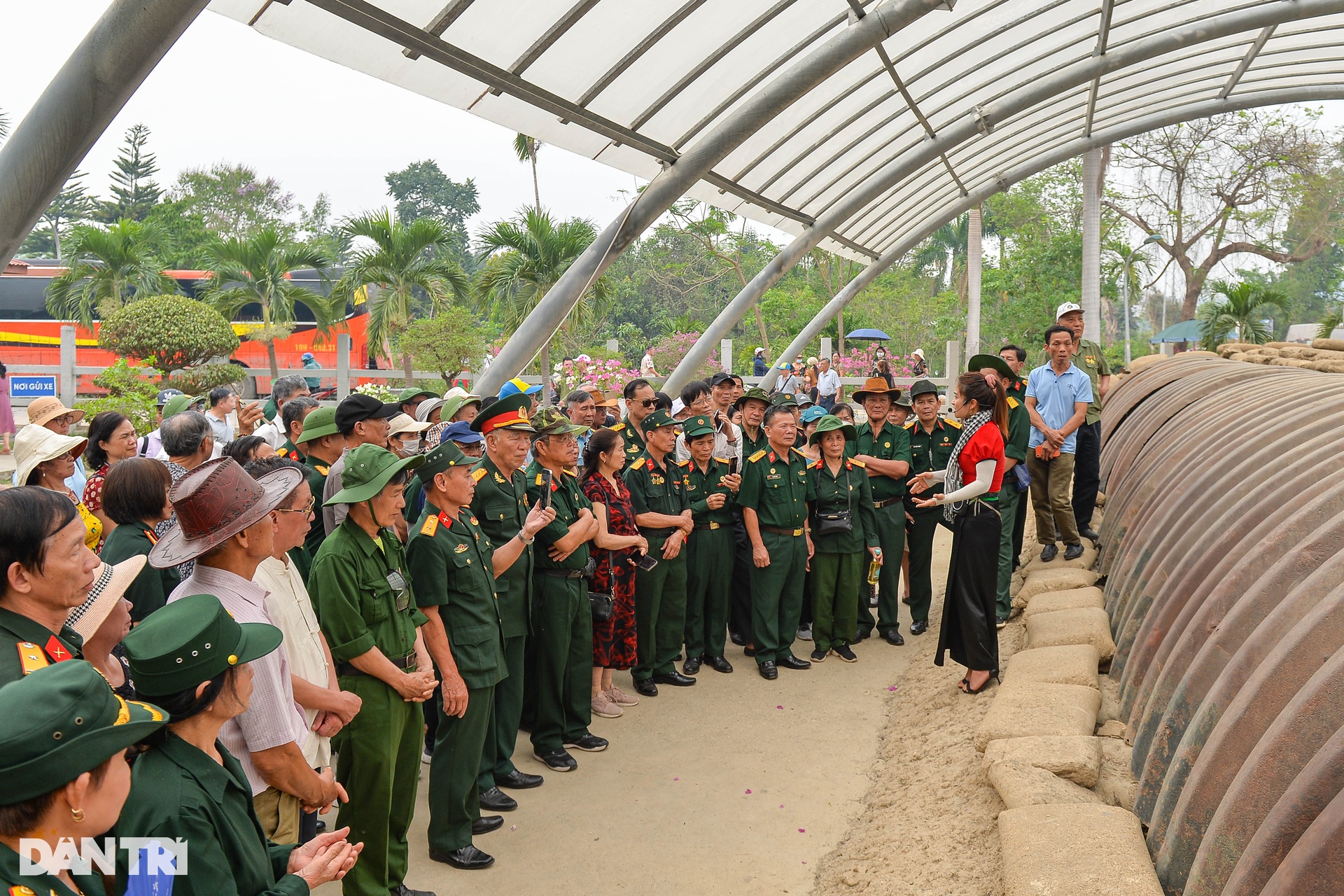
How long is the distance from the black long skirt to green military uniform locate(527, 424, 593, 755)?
2032 mm

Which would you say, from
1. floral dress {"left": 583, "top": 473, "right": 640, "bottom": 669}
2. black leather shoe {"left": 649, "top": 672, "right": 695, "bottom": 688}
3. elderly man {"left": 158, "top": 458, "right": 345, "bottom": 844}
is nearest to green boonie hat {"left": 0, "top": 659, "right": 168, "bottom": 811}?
elderly man {"left": 158, "top": 458, "right": 345, "bottom": 844}

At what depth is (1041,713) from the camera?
165 inches

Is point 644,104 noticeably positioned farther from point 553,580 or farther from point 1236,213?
point 1236,213

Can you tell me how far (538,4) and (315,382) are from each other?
1269 cm

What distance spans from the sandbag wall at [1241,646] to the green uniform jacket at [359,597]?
251 cm

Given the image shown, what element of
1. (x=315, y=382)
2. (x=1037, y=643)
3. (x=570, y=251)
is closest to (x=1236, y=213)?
(x=570, y=251)

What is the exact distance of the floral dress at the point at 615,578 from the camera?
548 cm

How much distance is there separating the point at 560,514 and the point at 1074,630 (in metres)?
2.86

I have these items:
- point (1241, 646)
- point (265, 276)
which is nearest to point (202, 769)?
point (1241, 646)

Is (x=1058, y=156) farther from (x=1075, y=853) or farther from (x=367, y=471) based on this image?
(x=367, y=471)

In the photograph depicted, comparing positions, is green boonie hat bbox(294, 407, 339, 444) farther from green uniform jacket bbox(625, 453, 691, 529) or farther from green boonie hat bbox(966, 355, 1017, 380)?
green boonie hat bbox(966, 355, 1017, 380)

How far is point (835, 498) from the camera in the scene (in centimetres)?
658

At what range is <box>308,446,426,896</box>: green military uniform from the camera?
10.2ft

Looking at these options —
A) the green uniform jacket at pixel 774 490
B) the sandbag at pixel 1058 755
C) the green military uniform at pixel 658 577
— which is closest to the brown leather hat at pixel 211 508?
the sandbag at pixel 1058 755
